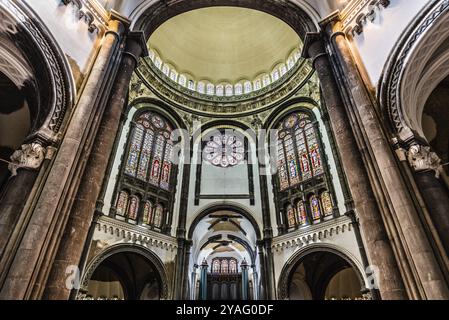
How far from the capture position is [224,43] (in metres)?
21.6

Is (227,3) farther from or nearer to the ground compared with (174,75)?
nearer to the ground

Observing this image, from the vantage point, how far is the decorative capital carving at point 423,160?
5.25 meters

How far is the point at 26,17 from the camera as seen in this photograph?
572 cm

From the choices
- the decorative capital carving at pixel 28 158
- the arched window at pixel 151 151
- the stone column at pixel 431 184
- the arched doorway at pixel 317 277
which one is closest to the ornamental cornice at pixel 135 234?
the arched window at pixel 151 151

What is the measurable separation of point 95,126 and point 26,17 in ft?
8.85

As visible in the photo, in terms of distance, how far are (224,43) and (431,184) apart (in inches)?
780

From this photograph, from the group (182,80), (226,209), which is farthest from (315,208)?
(182,80)

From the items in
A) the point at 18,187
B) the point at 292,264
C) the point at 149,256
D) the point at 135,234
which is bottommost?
the point at 18,187

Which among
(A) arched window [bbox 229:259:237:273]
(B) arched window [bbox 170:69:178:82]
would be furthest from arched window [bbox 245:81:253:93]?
(A) arched window [bbox 229:259:237:273]

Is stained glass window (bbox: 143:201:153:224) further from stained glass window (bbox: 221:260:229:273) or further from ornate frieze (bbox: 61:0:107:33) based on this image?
stained glass window (bbox: 221:260:229:273)

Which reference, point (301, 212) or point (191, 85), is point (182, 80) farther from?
point (301, 212)

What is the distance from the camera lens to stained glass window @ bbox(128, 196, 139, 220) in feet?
46.2

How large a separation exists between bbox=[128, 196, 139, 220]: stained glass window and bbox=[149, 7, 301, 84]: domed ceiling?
459 inches

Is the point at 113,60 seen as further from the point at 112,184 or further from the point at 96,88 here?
the point at 112,184
